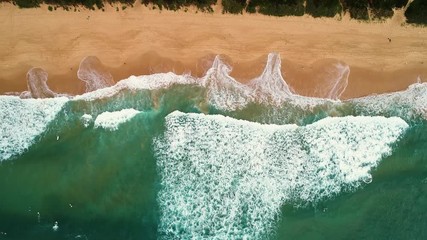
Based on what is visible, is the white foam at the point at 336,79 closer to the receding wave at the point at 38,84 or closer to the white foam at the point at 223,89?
the white foam at the point at 223,89

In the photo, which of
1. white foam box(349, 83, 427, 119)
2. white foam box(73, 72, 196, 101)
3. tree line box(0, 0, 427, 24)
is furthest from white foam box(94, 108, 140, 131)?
white foam box(349, 83, 427, 119)

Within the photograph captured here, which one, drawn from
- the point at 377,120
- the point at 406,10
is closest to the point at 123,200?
the point at 377,120

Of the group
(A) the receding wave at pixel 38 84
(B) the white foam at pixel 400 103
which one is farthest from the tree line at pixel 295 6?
(B) the white foam at pixel 400 103

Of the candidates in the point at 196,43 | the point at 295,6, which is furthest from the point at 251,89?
the point at 295,6

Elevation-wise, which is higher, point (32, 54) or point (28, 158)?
point (32, 54)

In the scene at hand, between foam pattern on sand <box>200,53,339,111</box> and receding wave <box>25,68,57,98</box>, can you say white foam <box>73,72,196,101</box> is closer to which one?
foam pattern on sand <box>200,53,339,111</box>

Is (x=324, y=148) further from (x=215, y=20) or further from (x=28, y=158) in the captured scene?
(x=28, y=158)
